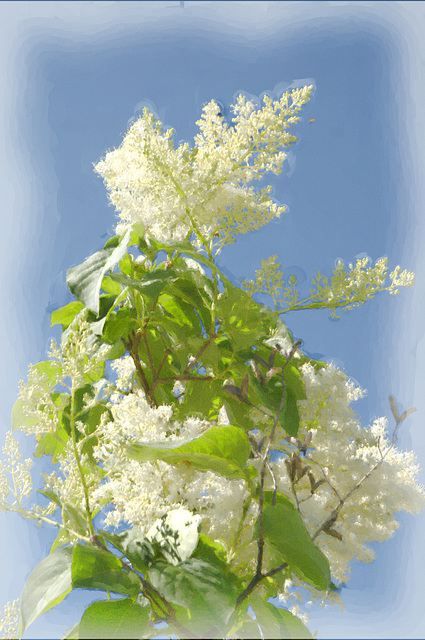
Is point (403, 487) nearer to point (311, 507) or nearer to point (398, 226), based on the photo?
point (311, 507)

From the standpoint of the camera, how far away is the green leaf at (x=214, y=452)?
13.7 inches

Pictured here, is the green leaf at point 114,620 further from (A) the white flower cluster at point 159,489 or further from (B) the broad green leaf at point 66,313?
(B) the broad green leaf at point 66,313

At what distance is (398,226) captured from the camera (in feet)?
2.09

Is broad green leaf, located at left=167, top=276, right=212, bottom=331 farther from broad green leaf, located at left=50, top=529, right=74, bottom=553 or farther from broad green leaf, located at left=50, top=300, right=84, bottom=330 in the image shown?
broad green leaf, located at left=50, top=529, right=74, bottom=553

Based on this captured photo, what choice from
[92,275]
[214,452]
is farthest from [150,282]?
[214,452]

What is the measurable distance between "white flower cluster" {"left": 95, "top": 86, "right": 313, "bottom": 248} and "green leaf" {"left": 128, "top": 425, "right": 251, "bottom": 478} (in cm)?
22

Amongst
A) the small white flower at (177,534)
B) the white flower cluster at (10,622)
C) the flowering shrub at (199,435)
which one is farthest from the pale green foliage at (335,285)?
the white flower cluster at (10,622)

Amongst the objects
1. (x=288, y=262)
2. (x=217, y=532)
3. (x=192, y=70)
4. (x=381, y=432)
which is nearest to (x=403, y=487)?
(x=381, y=432)

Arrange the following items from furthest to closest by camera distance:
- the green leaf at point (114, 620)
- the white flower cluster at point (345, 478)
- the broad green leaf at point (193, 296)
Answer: the broad green leaf at point (193, 296) < the white flower cluster at point (345, 478) < the green leaf at point (114, 620)

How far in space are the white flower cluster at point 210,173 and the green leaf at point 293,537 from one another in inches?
11.0

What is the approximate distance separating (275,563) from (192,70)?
57cm

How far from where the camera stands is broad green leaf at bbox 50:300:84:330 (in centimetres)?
56

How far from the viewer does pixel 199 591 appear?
0.32 meters

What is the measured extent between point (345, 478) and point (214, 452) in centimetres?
14
